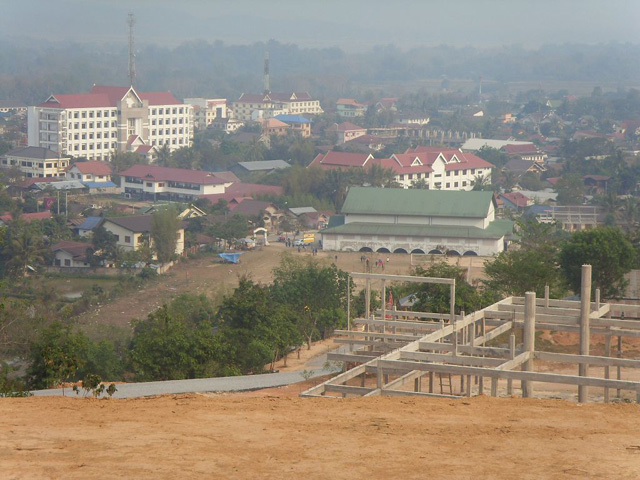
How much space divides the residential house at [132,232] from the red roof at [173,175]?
9.45 metres

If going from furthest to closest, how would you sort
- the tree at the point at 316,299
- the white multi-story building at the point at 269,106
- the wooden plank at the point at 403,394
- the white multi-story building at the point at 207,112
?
the white multi-story building at the point at 269,106
the white multi-story building at the point at 207,112
the tree at the point at 316,299
the wooden plank at the point at 403,394

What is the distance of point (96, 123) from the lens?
47.8 meters

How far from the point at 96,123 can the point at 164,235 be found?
2211 cm

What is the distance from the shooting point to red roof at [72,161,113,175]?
39312 millimetres

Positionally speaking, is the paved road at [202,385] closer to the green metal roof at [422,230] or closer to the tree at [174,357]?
the tree at [174,357]

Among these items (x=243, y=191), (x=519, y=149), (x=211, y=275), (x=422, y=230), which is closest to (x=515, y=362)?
(x=211, y=275)

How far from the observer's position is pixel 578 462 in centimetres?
681

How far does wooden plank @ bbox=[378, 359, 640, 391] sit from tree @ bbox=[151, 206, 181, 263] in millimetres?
18059

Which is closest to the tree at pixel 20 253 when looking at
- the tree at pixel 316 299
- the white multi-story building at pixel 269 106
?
the tree at pixel 316 299

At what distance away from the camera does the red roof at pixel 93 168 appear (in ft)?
129

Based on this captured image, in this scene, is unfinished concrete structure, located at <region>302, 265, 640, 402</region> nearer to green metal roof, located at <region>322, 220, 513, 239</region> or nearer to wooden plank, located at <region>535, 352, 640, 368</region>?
wooden plank, located at <region>535, 352, 640, 368</region>

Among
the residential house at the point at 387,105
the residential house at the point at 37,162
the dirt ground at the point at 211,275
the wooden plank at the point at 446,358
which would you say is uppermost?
the residential house at the point at 387,105

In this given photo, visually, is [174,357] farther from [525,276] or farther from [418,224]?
[418,224]

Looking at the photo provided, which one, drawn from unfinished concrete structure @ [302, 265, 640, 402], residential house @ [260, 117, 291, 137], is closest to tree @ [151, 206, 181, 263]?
unfinished concrete structure @ [302, 265, 640, 402]
